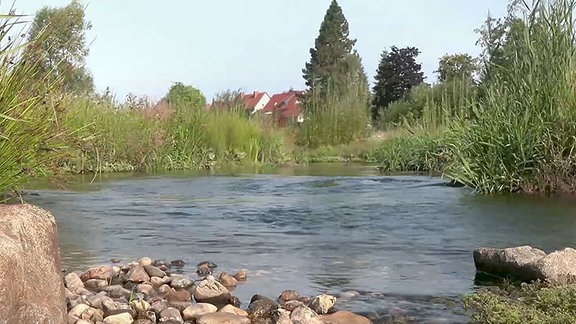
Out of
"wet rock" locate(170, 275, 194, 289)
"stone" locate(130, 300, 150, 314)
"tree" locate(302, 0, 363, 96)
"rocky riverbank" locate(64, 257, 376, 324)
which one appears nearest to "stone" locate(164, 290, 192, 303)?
"rocky riverbank" locate(64, 257, 376, 324)

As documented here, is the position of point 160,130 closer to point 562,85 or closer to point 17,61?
point 562,85

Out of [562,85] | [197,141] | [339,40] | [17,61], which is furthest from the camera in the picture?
[339,40]

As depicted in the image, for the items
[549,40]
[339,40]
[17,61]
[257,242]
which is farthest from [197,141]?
[339,40]

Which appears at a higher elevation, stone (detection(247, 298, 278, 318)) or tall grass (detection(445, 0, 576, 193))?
tall grass (detection(445, 0, 576, 193))

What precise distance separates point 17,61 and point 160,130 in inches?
435

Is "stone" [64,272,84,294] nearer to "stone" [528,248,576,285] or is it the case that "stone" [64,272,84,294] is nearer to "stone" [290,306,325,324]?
"stone" [290,306,325,324]

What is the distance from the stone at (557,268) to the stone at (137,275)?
217 centimetres

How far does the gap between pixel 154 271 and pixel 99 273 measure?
1.04 feet

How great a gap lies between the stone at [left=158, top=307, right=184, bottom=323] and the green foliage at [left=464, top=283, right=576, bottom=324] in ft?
4.43

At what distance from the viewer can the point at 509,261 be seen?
3945mm

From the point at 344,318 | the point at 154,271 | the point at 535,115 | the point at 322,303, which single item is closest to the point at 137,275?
the point at 154,271

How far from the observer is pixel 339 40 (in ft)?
182

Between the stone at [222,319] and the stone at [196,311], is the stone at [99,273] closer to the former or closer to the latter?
the stone at [196,311]

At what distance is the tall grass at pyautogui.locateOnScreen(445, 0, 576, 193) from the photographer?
787 centimetres
